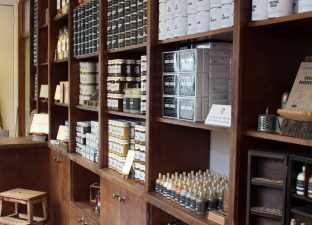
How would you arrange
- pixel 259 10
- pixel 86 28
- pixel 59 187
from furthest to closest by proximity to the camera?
pixel 59 187, pixel 86 28, pixel 259 10

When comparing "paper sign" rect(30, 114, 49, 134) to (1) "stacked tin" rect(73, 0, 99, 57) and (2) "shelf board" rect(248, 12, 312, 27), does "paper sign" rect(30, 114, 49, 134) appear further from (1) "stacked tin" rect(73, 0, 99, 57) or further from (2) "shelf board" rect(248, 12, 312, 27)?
(2) "shelf board" rect(248, 12, 312, 27)

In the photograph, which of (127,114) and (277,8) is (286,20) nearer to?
(277,8)

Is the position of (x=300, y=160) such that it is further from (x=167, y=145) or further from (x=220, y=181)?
(x=167, y=145)

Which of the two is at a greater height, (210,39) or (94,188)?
(210,39)

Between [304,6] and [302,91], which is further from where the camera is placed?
[302,91]

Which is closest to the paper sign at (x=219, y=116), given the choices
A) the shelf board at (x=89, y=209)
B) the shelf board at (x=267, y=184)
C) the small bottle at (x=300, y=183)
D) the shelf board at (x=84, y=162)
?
the shelf board at (x=267, y=184)

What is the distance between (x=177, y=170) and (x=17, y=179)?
2298 mm

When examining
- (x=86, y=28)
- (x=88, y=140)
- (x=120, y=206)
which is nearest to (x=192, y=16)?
(x=120, y=206)

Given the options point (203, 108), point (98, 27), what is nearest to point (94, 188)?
point (98, 27)

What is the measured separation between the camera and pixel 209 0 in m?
1.78

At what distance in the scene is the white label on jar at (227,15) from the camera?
163cm

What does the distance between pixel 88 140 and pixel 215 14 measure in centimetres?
176

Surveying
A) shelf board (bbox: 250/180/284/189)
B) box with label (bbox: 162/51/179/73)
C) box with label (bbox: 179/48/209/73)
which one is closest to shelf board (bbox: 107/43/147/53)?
box with label (bbox: 162/51/179/73)

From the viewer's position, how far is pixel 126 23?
253 cm
